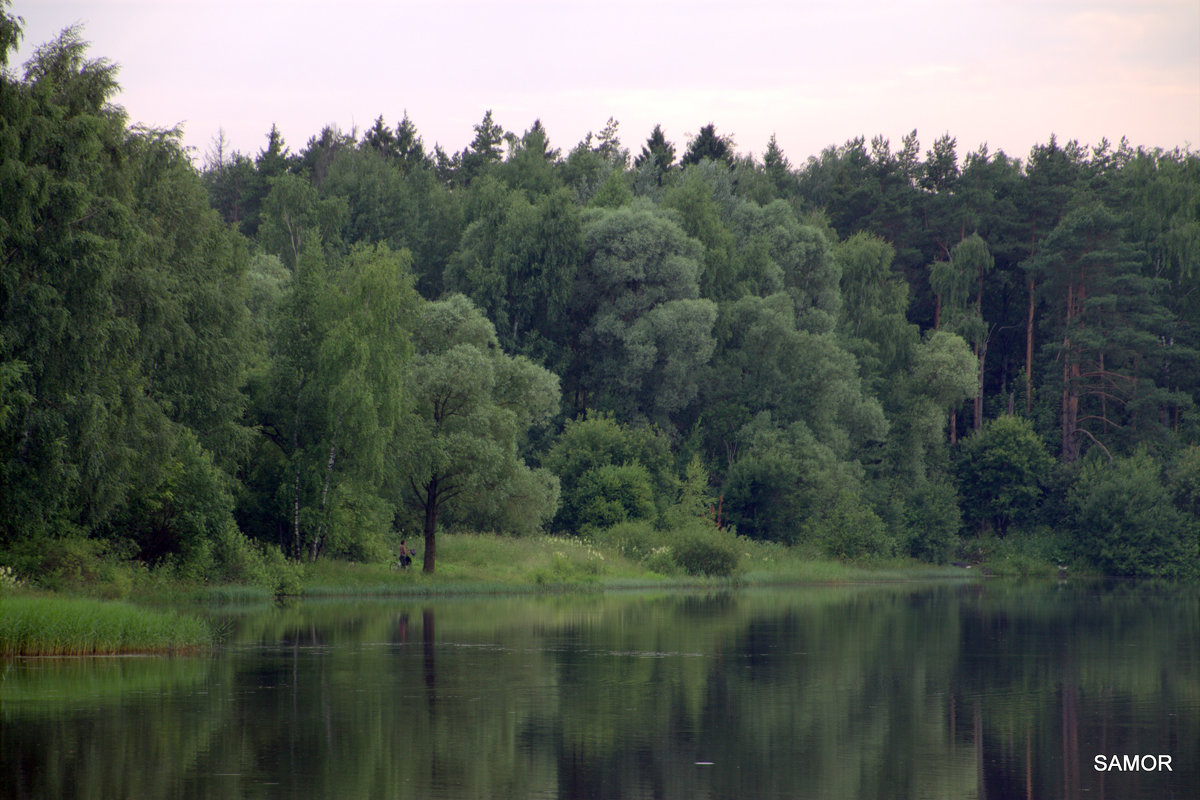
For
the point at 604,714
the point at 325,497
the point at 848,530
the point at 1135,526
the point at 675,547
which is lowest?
the point at 1135,526

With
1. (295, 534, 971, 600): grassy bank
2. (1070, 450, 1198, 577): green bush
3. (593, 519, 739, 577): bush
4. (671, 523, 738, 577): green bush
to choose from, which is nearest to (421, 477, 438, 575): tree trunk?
(295, 534, 971, 600): grassy bank

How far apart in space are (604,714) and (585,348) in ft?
203

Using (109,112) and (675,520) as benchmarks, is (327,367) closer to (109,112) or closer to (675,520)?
(109,112)

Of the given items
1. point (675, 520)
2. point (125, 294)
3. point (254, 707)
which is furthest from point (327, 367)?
point (254, 707)

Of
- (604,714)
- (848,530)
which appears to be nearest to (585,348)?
(848,530)

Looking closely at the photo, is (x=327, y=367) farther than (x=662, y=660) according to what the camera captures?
Yes

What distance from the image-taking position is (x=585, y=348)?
82.8 meters

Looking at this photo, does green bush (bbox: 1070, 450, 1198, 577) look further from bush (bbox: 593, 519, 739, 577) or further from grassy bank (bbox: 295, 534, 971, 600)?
bush (bbox: 593, 519, 739, 577)

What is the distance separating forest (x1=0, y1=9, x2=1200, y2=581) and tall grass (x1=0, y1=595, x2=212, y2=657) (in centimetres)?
800

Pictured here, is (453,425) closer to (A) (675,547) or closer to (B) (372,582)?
(B) (372,582)

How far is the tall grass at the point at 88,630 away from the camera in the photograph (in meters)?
26.2

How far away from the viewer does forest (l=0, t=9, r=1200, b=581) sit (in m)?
37.4

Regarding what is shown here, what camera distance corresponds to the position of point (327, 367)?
159 feet

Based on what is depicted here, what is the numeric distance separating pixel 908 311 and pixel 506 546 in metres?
54.0
